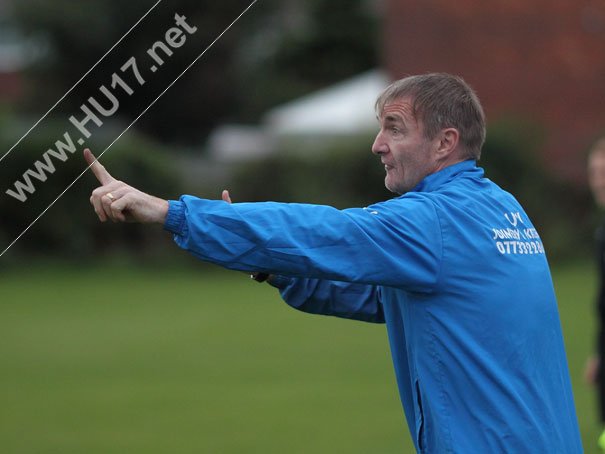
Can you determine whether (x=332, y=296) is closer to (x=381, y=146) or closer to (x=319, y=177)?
(x=381, y=146)

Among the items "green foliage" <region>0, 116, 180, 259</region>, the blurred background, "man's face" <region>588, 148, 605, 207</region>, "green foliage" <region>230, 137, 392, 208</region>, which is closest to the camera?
"man's face" <region>588, 148, 605, 207</region>

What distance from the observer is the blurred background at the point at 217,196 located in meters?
10.3

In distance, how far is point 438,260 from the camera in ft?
11.2

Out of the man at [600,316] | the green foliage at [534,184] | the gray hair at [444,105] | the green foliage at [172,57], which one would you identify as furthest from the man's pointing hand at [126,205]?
the green foliage at [172,57]

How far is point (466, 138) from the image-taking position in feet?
12.3

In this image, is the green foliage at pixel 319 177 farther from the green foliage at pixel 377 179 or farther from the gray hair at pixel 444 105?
the gray hair at pixel 444 105

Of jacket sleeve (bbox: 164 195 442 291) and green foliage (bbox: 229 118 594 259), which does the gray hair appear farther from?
green foliage (bbox: 229 118 594 259)

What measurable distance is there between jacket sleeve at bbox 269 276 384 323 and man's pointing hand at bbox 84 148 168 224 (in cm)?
103

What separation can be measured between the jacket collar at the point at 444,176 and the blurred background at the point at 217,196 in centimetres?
518

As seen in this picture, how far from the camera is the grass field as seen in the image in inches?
365

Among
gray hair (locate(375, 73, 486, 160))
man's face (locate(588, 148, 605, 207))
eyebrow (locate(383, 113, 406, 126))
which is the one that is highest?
man's face (locate(588, 148, 605, 207))

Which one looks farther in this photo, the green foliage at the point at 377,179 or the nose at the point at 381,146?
the green foliage at the point at 377,179

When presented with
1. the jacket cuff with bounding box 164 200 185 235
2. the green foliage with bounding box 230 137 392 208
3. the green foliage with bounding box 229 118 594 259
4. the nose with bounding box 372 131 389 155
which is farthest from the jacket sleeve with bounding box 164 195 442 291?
the green foliage with bounding box 229 118 594 259

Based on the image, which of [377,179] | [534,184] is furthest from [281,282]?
[534,184]
